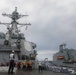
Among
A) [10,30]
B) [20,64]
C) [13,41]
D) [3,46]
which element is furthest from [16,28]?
[20,64]

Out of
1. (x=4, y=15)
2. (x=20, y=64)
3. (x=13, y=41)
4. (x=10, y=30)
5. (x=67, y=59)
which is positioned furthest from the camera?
(x=67, y=59)

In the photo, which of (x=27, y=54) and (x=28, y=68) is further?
(x=27, y=54)

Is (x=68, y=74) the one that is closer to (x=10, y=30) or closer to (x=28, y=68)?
(x=28, y=68)

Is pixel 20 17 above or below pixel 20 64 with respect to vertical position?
above

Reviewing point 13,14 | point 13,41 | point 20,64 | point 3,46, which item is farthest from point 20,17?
point 20,64

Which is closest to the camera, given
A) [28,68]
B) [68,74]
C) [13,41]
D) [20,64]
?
[68,74]

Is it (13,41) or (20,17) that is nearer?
(13,41)

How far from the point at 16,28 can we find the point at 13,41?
20.7 feet

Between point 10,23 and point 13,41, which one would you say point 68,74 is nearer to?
point 13,41

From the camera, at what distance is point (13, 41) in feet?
87.7

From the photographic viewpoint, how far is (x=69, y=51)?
1692 inches

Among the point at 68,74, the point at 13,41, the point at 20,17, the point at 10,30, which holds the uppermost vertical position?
the point at 20,17

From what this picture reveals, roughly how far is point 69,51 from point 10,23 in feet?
51.2

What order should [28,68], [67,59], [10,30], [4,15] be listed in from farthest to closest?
[67,59] → [4,15] → [10,30] → [28,68]
